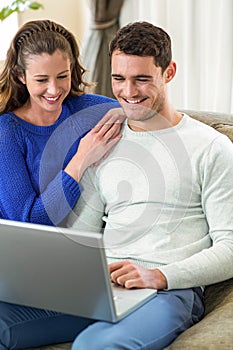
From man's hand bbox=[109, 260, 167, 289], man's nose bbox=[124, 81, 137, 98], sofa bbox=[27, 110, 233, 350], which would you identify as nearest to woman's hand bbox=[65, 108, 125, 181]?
man's nose bbox=[124, 81, 137, 98]

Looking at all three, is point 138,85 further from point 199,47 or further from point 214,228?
point 199,47

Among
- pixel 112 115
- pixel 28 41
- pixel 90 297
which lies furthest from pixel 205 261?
pixel 28 41

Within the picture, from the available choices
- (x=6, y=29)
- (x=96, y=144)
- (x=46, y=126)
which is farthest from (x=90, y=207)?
(x=6, y=29)

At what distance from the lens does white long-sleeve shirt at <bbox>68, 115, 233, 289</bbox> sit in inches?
76.4

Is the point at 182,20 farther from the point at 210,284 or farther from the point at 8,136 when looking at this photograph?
the point at 210,284

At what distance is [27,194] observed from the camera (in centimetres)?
219

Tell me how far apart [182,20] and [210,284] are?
180 centimetres

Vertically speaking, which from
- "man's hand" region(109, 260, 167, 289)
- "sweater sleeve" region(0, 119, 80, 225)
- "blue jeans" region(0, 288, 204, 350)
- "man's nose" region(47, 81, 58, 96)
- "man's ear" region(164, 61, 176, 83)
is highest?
"man's ear" region(164, 61, 176, 83)

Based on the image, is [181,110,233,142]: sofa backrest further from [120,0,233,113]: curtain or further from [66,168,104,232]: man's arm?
[120,0,233,113]: curtain

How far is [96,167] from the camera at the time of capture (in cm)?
217

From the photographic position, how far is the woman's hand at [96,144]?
7.05 feet

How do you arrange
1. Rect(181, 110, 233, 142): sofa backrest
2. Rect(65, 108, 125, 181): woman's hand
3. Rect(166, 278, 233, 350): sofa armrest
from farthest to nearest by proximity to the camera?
1. Rect(181, 110, 233, 142): sofa backrest
2. Rect(65, 108, 125, 181): woman's hand
3. Rect(166, 278, 233, 350): sofa armrest

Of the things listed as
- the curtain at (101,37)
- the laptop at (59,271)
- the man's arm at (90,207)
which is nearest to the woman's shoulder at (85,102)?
the man's arm at (90,207)

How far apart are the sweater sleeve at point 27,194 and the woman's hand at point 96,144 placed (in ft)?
0.12
